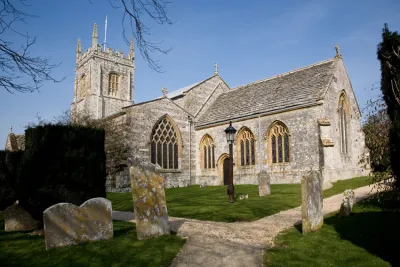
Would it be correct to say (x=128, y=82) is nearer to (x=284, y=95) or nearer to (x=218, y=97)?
(x=218, y=97)

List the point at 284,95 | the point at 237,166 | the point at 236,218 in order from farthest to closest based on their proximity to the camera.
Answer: the point at 237,166
the point at 284,95
the point at 236,218

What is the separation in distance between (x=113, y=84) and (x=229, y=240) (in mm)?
37896

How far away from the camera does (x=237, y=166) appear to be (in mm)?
25156

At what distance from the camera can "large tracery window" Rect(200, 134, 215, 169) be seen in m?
27.3

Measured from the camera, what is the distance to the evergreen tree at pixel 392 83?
5078mm

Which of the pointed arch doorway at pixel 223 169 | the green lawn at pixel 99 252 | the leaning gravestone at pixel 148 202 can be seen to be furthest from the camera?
the pointed arch doorway at pixel 223 169

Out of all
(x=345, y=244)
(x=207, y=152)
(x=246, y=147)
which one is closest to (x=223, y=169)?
(x=207, y=152)

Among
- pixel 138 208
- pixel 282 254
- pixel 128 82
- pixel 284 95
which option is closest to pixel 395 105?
pixel 282 254

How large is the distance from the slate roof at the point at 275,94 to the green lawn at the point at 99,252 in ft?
54.4

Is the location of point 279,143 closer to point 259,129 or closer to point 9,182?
point 259,129

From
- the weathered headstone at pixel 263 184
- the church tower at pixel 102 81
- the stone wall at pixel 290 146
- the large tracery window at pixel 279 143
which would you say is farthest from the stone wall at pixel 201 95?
the weathered headstone at pixel 263 184

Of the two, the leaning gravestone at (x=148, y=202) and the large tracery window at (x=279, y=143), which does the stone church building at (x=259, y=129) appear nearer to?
the large tracery window at (x=279, y=143)

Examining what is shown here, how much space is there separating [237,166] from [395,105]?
2013 centimetres

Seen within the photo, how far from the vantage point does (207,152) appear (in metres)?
27.7
